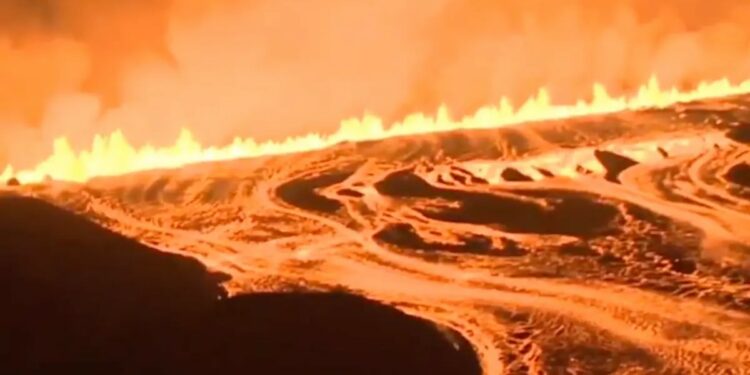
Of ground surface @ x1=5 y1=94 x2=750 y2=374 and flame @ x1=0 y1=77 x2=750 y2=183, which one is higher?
flame @ x1=0 y1=77 x2=750 y2=183

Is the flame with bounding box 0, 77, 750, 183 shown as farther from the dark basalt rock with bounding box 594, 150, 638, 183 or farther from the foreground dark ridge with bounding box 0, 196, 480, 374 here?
the foreground dark ridge with bounding box 0, 196, 480, 374

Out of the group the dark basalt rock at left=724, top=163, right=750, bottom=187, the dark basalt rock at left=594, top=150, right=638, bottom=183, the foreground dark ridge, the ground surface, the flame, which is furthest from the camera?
the flame

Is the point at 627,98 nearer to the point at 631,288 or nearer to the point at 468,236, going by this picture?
the point at 468,236

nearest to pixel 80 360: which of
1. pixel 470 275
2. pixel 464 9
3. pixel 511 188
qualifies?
pixel 470 275

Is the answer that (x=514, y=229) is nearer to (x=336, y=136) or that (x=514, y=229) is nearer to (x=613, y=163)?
(x=613, y=163)

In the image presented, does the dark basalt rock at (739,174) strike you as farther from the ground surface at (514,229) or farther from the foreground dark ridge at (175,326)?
the foreground dark ridge at (175,326)

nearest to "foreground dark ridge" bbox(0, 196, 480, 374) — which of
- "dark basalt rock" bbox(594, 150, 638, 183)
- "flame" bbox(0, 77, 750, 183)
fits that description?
"flame" bbox(0, 77, 750, 183)
